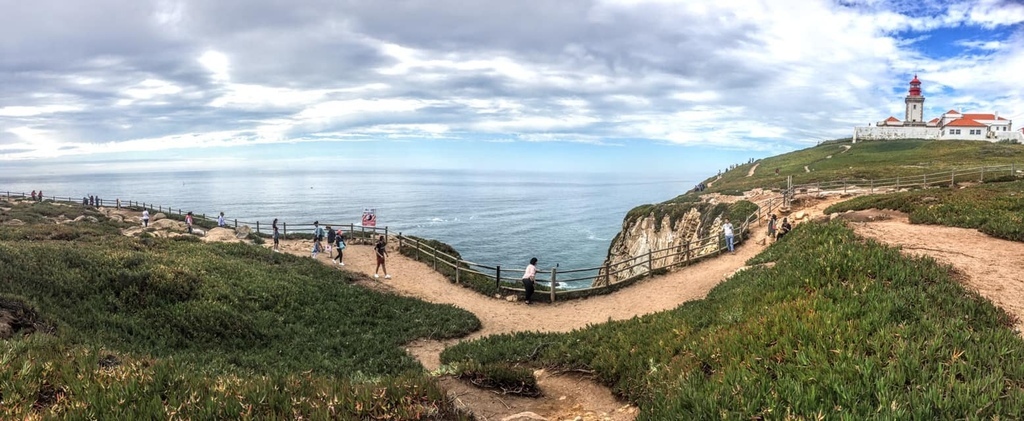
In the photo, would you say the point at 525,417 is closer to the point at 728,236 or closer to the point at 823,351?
the point at 823,351

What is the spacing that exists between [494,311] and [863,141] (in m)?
118

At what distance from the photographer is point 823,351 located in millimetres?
6148

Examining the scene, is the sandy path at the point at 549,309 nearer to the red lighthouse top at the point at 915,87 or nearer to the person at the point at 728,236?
the person at the point at 728,236

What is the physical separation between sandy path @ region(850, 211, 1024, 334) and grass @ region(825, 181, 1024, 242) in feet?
1.48

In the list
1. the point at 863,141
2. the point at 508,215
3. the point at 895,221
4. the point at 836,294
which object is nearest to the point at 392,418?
the point at 836,294

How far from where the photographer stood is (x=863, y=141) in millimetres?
106125

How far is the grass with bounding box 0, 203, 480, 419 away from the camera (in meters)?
5.14

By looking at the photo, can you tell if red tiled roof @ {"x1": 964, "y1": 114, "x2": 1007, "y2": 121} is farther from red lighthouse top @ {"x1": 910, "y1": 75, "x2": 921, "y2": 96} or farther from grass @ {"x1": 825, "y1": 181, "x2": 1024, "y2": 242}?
grass @ {"x1": 825, "y1": 181, "x2": 1024, "y2": 242}

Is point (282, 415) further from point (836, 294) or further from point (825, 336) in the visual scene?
point (836, 294)

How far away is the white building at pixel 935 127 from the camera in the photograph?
95.4 m

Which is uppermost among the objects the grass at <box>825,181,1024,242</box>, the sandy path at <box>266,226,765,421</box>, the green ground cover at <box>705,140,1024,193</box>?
the green ground cover at <box>705,140,1024,193</box>

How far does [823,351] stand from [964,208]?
17740 millimetres

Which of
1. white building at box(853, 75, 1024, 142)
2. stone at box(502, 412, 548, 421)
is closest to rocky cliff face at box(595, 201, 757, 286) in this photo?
stone at box(502, 412, 548, 421)

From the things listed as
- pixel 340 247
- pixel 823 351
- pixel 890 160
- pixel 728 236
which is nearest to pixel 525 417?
pixel 823 351
